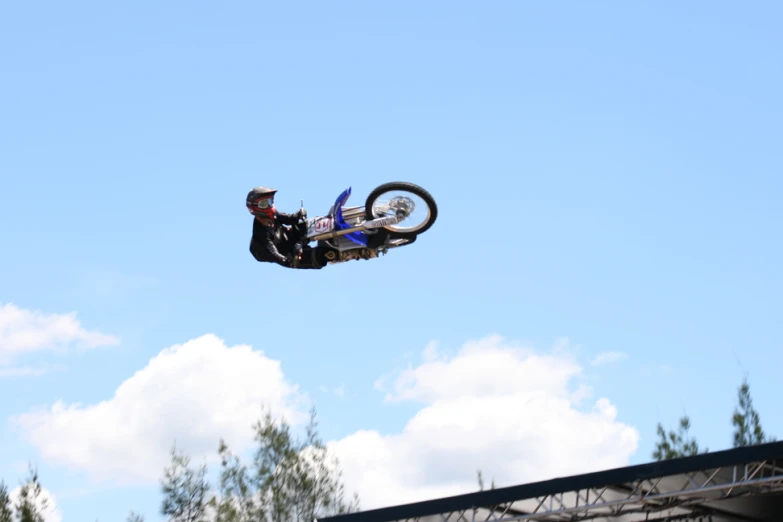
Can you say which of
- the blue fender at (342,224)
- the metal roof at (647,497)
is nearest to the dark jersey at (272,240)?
the blue fender at (342,224)

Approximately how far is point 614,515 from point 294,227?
21.4 feet

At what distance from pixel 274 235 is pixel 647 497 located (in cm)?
650

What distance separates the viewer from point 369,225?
1318 centimetres

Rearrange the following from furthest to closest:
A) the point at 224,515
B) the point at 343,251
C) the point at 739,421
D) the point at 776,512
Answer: the point at 739,421 → the point at 224,515 → the point at 776,512 → the point at 343,251

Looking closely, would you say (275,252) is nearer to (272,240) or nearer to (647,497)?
(272,240)

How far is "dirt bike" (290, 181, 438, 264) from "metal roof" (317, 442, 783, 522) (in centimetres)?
373

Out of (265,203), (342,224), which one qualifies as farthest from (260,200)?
(342,224)

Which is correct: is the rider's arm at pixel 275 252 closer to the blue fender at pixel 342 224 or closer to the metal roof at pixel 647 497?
the blue fender at pixel 342 224

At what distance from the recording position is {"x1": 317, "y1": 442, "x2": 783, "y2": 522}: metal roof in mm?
12383

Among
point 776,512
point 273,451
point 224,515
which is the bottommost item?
point 776,512

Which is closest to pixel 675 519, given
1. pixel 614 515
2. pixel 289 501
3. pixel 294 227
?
pixel 614 515

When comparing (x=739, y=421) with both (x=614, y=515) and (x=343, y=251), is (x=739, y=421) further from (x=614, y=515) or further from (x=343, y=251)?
(x=343, y=251)

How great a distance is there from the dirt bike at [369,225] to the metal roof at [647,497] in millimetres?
3732

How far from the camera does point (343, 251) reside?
13562 millimetres
